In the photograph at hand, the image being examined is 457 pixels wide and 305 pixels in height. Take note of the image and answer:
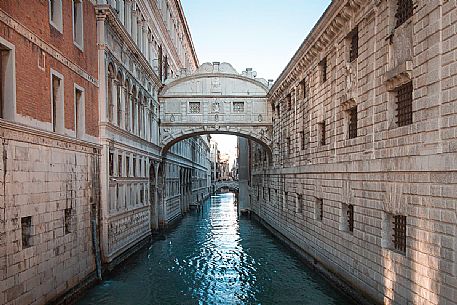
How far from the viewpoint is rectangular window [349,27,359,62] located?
41.2 feet

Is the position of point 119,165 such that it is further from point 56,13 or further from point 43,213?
point 43,213

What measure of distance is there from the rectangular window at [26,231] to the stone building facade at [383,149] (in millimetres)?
7684

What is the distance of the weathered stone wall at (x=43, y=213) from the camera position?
28.4 feet

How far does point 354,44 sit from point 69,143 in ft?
27.4

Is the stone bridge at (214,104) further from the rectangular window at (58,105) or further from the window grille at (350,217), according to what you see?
the rectangular window at (58,105)

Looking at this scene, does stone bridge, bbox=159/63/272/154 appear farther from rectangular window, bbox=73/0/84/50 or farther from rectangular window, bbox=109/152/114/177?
rectangular window, bbox=73/0/84/50

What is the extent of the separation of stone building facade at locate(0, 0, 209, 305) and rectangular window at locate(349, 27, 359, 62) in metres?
7.86

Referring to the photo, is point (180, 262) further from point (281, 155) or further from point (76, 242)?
point (281, 155)

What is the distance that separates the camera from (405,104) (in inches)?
369

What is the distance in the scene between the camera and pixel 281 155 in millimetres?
24109


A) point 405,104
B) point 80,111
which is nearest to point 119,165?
point 80,111

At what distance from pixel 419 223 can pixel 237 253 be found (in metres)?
12.9

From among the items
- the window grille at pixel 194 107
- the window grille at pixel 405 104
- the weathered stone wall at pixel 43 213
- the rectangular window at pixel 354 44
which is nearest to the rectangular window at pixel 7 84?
the weathered stone wall at pixel 43 213

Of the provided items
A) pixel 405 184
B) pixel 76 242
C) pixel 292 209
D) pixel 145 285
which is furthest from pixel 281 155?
pixel 405 184
